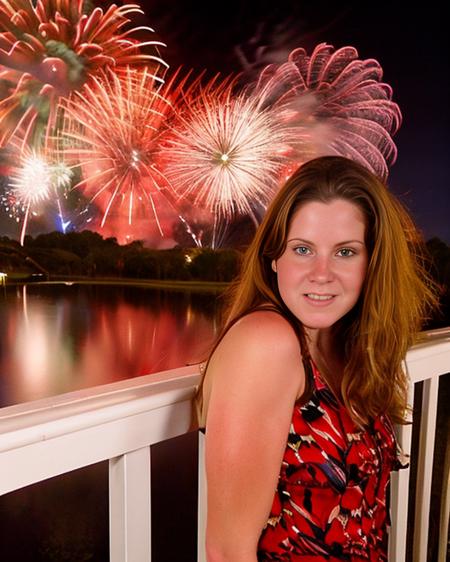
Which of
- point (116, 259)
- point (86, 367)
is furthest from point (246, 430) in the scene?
point (86, 367)

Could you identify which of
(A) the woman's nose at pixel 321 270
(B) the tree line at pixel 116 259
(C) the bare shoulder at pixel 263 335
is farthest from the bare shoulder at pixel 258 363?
(B) the tree line at pixel 116 259

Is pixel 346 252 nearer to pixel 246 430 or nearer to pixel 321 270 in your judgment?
pixel 321 270

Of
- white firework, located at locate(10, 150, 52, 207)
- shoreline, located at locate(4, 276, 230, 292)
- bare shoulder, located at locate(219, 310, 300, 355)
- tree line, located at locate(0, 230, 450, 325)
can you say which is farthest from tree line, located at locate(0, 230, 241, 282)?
bare shoulder, located at locate(219, 310, 300, 355)

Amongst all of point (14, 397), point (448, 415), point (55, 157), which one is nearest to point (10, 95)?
point (55, 157)

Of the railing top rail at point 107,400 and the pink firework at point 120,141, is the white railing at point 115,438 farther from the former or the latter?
the pink firework at point 120,141

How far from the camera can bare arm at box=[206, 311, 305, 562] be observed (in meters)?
0.61

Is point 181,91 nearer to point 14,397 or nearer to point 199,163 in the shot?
point 199,163

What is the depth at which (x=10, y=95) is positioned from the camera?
14688mm

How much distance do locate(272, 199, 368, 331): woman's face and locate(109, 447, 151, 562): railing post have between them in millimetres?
282

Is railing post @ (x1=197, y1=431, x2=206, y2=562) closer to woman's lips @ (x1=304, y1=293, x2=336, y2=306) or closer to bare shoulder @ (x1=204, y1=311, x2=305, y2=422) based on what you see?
bare shoulder @ (x1=204, y1=311, x2=305, y2=422)

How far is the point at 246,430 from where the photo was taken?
0.61 metres

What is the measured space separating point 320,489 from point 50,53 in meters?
16.1

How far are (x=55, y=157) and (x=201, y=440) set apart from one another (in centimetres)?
1593

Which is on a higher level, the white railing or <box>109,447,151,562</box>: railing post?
the white railing
